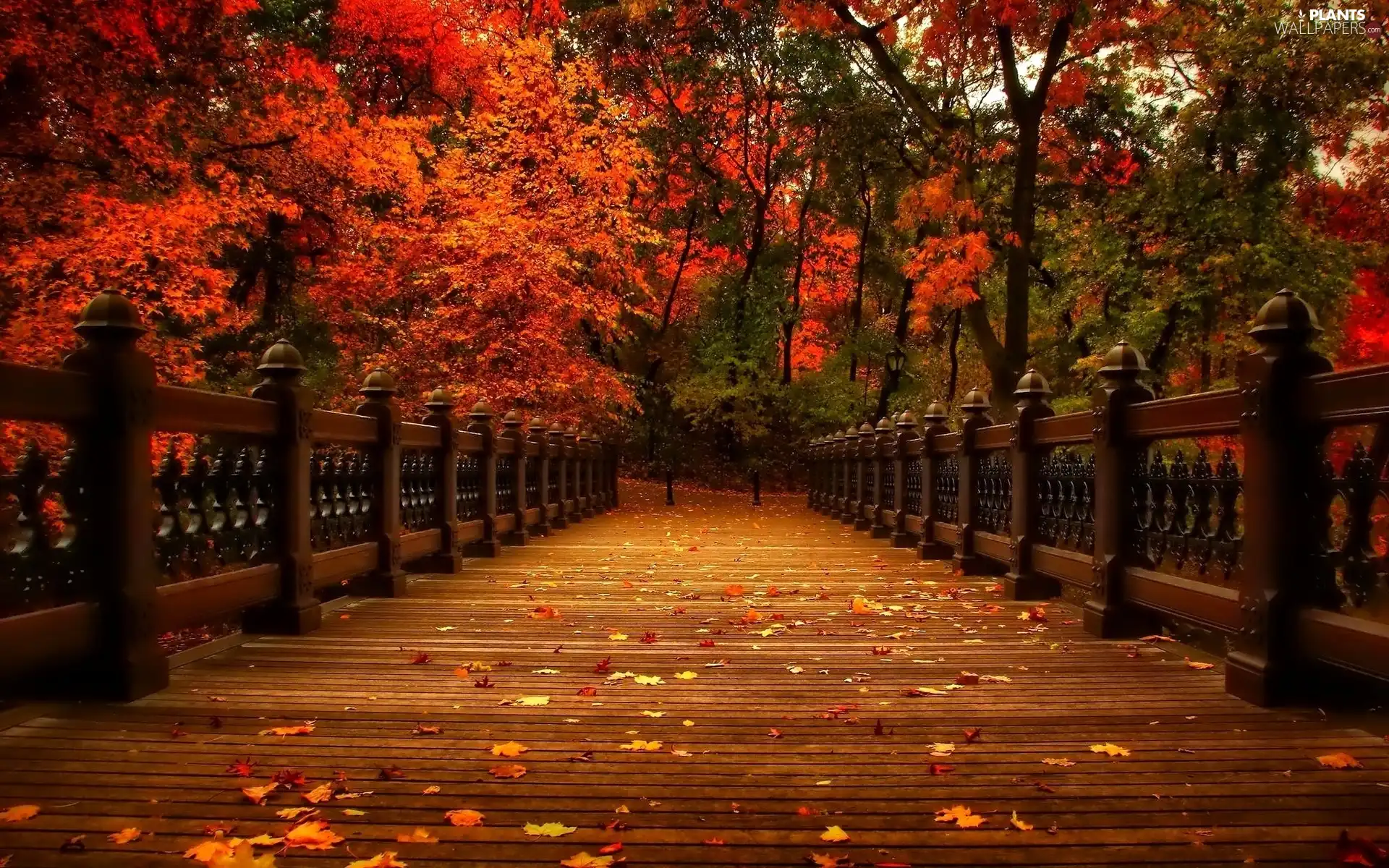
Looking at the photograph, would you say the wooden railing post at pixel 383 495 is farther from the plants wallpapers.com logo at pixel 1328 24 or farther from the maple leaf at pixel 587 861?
the plants wallpapers.com logo at pixel 1328 24

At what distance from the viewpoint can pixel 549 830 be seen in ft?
8.13

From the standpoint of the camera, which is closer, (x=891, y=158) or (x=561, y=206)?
(x=561, y=206)

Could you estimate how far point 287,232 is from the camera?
70.4 feet

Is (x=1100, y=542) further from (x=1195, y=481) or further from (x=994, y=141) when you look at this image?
(x=994, y=141)

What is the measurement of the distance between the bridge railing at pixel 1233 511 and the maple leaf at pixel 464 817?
277cm

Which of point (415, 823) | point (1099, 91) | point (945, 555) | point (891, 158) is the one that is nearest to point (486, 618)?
point (415, 823)

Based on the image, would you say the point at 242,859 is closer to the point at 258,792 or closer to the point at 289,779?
the point at 258,792

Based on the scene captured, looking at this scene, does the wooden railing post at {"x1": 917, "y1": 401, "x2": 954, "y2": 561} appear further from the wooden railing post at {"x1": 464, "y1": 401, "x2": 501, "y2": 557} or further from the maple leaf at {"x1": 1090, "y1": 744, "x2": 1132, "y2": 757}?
the maple leaf at {"x1": 1090, "y1": 744, "x2": 1132, "y2": 757}

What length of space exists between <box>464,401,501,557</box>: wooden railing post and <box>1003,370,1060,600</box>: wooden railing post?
5.25m

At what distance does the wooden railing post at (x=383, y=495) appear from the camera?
22.7ft

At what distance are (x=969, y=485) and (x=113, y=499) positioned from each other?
6748 mm

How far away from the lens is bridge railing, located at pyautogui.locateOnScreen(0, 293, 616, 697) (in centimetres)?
347

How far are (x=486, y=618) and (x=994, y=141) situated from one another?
53.0ft

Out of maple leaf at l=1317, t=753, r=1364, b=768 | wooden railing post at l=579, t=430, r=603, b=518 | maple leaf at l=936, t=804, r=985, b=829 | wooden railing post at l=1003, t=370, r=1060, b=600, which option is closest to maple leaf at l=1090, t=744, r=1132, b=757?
maple leaf at l=1317, t=753, r=1364, b=768
